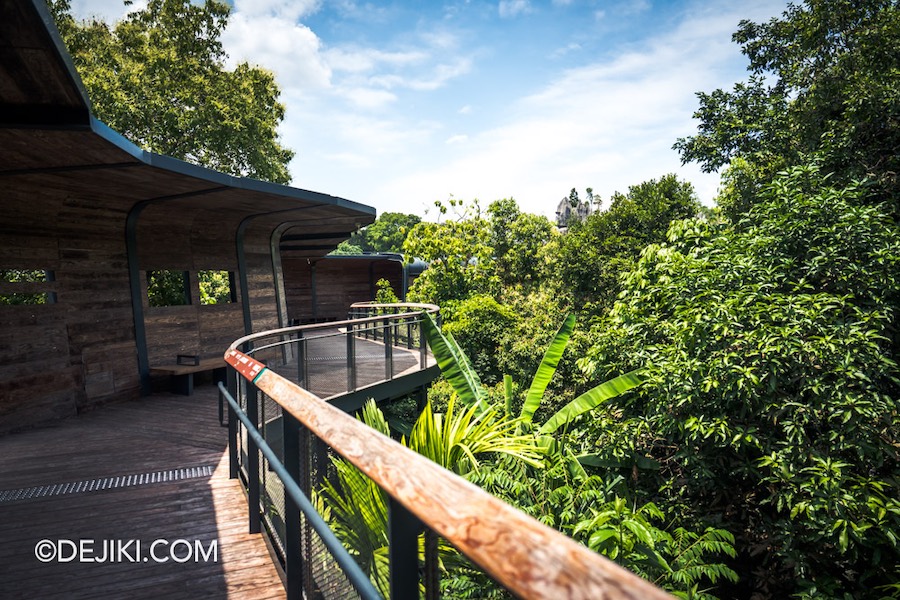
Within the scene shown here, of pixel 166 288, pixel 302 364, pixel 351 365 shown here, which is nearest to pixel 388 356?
pixel 351 365

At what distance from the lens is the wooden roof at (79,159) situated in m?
3.61

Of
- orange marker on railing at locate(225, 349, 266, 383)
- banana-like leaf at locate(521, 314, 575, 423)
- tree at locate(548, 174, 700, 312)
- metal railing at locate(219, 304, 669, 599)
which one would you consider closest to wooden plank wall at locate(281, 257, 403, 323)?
tree at locate(548, 174, 700, 312)

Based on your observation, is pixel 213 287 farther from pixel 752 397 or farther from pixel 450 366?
pixel 752 397

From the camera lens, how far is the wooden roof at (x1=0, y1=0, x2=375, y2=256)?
361cm

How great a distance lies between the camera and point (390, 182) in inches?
2406

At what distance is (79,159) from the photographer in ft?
20.6

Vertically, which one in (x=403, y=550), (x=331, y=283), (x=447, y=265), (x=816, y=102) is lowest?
(x=403, y=550)

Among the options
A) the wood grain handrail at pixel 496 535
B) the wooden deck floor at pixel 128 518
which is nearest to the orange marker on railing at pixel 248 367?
the wooden deck floor at pixel 128 518

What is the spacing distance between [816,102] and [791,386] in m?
6.72

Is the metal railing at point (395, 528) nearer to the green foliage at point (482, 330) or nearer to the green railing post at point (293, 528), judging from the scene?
the green railing post at point (293, 528)

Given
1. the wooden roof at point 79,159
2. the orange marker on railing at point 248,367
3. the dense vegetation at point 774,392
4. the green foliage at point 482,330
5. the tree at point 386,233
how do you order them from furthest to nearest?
the tree at point 386,233 → the green foliage at point 482,330 → the dense vegetation at point 774,392 → the wooden roof at point 79,159 → the orange marker on railing at point 248,367

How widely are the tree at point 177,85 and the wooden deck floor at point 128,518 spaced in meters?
17.1

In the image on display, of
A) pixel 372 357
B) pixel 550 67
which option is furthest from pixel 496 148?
pixel 372 357

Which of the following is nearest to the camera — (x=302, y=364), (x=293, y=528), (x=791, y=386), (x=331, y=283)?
(x=293, y=528)
